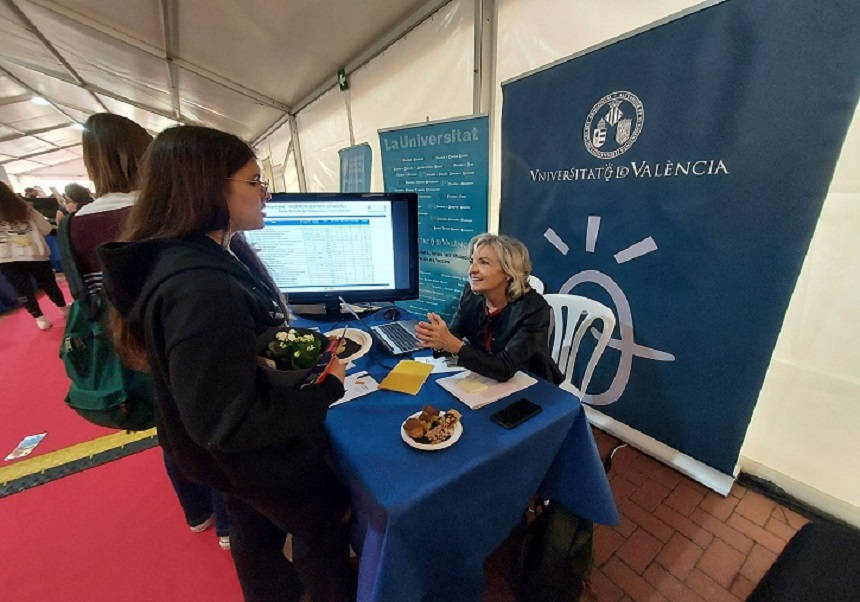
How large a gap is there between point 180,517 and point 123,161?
1.55 m

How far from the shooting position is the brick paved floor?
1.20 m

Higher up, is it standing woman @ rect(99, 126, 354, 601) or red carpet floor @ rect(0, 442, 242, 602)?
standing woman @ rect(99, 126, 354, 601)

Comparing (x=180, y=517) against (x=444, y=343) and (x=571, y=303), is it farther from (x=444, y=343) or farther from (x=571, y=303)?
(x=571, y=303)

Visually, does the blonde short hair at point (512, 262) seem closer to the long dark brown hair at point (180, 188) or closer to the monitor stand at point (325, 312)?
the monitor stand at point (325, 312)

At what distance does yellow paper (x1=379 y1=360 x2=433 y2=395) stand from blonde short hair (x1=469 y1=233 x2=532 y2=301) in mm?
492

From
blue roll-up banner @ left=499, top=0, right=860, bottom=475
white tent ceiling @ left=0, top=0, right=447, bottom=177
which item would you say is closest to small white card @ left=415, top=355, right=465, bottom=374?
blue roll-up banner @ left=499, top=0, right=860, bottom=475

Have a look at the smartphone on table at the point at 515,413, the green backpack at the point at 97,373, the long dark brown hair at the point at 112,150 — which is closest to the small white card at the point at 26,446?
the green backpack at the point at 97,373

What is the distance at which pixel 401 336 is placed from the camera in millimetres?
1302

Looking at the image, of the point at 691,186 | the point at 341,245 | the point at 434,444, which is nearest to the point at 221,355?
the point at 434,444

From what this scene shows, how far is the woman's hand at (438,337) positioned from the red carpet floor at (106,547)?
47.3 inches

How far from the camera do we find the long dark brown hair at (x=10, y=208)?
10.3 ft

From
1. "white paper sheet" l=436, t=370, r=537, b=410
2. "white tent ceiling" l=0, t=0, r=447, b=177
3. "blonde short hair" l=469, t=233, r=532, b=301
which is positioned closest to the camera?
"white paper sheet" l=436, t=370, r=537, b=410

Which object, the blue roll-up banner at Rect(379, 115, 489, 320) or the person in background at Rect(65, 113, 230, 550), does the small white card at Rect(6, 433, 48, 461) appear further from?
the blue roll-up banner at Rect(379, 115, 489, 320)

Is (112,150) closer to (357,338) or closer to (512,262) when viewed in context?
(357,338)
